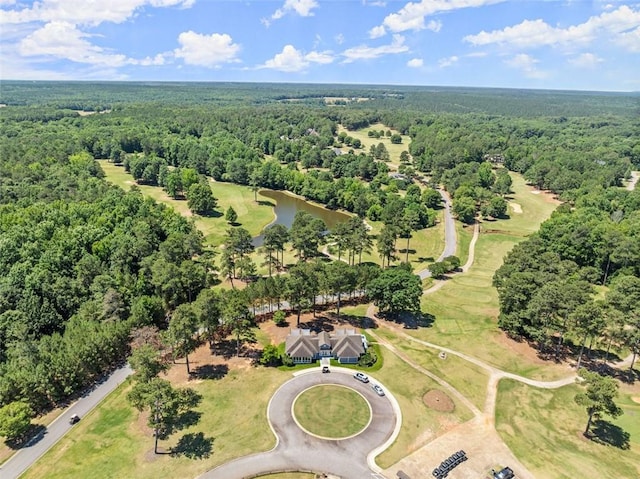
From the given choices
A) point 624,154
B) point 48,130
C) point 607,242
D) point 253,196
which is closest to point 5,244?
point 253,196

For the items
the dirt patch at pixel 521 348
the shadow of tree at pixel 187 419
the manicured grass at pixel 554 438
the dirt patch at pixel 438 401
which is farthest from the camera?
the dirt patch at pixel 521 348

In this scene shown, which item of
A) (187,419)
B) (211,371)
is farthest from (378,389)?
(187,419)

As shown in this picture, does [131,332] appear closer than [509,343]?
Yes

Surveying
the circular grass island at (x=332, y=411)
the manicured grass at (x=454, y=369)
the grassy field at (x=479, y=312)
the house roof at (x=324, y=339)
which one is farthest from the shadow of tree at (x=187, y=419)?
the grassy field at (x=479, y=312)

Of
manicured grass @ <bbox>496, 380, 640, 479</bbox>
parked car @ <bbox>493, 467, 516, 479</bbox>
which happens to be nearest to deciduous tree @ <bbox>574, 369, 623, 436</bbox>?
manicured grass @ <bbox>496, 380, 640, 479</bbox>

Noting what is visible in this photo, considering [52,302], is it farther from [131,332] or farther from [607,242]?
[607,242]

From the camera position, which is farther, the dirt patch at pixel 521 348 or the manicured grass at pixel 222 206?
the manicured grass at pixel 222 206

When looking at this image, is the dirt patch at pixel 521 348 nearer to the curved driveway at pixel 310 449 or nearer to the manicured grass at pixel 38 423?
the curved driveway at pixel 310 449

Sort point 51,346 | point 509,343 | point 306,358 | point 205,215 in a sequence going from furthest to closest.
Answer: point 205,215 < point 509,343 < point 306,358 < point 51,346
